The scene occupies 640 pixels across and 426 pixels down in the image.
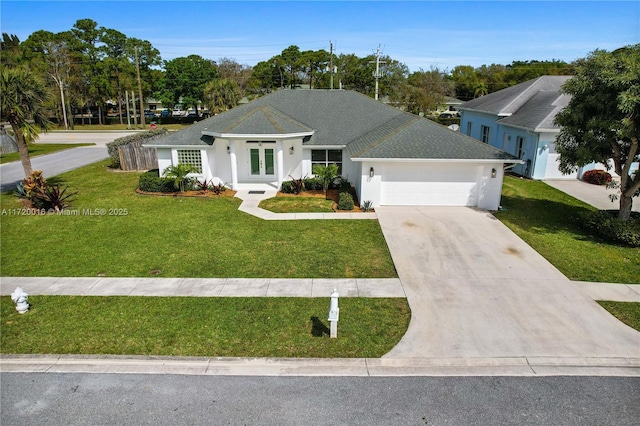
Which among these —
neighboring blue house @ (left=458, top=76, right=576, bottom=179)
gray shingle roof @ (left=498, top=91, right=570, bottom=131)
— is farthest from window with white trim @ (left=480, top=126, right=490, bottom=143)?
gray shingle roof @ (left=498, top=91, right=570, bottom=131)

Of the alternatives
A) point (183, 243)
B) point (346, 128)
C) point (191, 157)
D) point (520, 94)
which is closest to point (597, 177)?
point (520, 94)

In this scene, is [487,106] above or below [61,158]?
above

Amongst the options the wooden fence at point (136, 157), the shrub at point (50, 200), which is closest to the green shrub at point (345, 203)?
the shrub at point (50, 200)

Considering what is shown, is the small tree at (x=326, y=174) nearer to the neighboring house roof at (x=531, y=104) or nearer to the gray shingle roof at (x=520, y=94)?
the neighboring house roof at (x=531, y=104)

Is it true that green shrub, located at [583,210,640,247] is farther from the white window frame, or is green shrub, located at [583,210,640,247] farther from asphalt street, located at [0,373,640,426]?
the white window frame

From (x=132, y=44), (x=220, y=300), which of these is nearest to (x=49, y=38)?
(x=132, y=44)

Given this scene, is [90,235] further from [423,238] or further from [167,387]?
[423,238]
